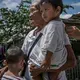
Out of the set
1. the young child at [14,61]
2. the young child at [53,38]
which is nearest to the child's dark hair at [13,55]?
the young child at [14,61]

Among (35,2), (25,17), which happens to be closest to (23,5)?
(25,17)

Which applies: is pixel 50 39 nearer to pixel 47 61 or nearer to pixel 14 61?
pixel 47 61

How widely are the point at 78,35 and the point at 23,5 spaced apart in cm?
482

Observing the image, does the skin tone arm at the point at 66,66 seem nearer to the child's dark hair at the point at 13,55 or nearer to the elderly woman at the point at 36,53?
the elderly woman at the point at 36,53

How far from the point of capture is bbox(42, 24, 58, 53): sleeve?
3.03 metres

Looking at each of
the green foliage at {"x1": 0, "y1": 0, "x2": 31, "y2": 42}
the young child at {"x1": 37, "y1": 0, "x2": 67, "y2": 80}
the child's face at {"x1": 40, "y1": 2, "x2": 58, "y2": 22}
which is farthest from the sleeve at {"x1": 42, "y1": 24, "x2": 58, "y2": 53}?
the green foliage at {"x1": 0, "y1": 0, "x2": 31, "y2": 42}

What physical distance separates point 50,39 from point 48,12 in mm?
277

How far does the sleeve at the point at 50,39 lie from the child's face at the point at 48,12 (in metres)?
0.12

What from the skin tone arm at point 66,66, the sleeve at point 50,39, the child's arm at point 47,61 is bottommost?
the skin tone arm at point 66,66

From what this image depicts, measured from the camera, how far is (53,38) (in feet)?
10.0

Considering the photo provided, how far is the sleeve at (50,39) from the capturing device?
3.03 meters

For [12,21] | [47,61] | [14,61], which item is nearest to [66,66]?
[47,61]

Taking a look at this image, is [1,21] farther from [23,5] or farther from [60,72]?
[60,72]

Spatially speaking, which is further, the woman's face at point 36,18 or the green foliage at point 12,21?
the green foliage at point 12,21
